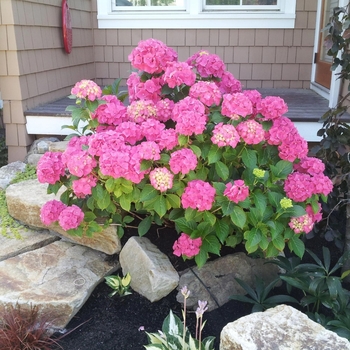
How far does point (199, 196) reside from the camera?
1.73 meters

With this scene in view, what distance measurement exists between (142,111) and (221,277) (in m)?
0.93

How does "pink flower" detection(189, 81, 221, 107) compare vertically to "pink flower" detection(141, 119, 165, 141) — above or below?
above

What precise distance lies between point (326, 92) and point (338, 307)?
105 inches

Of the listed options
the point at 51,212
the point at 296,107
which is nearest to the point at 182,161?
the point at 51,212

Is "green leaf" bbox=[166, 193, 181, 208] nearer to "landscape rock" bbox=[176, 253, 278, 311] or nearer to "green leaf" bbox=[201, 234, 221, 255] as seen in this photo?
"green leaf" bbox=[201, 234, 221, 255]

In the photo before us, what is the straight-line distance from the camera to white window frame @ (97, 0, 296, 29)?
4.27 m

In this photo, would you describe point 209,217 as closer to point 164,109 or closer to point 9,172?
point 164,109

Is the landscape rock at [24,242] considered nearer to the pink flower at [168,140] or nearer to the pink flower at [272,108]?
the pink flower at [168,140]

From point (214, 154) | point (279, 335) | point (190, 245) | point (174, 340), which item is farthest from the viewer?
point (190, 245)

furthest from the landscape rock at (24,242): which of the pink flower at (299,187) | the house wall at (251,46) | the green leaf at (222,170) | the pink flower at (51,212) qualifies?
the house wall at (251,46)

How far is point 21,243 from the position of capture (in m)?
2.45

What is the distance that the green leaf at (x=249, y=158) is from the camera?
6.06 feet

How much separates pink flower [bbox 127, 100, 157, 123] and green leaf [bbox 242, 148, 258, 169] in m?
0.46

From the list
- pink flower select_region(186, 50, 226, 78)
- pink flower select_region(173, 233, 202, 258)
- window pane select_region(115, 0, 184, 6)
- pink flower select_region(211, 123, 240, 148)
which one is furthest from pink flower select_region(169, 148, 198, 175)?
window pane select_region(115, 0, 184, 6)
